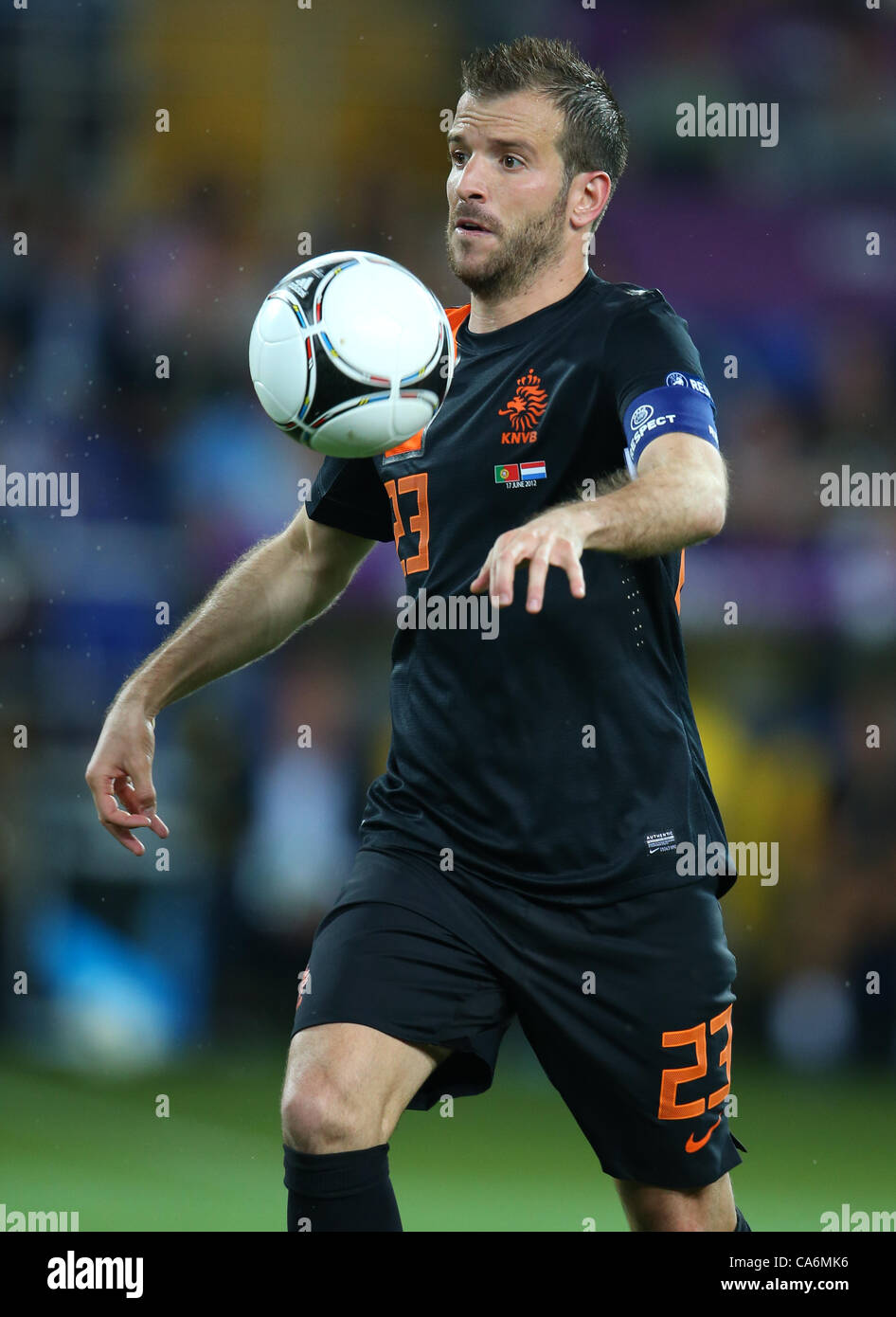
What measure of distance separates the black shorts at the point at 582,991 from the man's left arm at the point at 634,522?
0.75m

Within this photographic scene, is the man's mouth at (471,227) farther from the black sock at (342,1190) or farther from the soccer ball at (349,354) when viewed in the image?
the black sock at (342,1190)

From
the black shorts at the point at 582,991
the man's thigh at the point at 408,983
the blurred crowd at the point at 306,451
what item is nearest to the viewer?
the man's thigh at the point at 408,983

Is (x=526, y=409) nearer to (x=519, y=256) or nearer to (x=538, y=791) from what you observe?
(x=519, y=256)

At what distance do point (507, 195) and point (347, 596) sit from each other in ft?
14.5

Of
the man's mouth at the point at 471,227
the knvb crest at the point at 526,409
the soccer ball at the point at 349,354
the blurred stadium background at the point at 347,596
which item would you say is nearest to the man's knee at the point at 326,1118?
the soccer ball at the point at 349,354

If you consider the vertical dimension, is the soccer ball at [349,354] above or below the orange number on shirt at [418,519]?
above

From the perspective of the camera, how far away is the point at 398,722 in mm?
3549

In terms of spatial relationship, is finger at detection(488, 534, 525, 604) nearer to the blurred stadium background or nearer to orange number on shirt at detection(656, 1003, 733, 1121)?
orange number on shirt at detection(656, 1003, 733, 1121)

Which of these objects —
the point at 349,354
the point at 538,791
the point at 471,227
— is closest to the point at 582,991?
the point at 538,791

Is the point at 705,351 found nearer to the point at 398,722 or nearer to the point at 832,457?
the point at 832,457

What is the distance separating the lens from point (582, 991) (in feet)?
10.8

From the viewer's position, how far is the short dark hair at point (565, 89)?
142 inches

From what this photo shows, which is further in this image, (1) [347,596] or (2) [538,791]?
(1) [347,596]

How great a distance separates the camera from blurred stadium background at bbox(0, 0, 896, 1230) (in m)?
6.34
